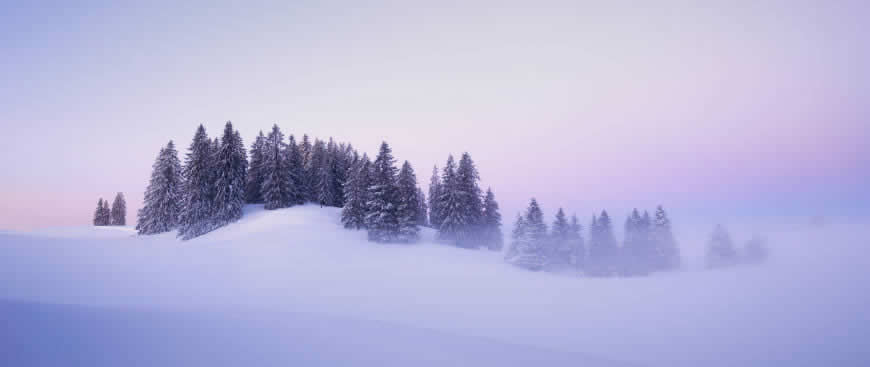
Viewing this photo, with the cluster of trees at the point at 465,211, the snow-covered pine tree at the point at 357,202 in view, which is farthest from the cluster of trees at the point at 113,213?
the cluster of trees at the point at 465,211

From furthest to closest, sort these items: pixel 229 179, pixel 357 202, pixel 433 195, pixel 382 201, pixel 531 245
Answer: pixel 433 195 → pixel 229 179 → pixel 357 202 → pixel 382 201 → pixel 531 245

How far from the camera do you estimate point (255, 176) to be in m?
53.0

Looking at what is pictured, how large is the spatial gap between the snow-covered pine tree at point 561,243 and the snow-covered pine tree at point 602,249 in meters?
2.73

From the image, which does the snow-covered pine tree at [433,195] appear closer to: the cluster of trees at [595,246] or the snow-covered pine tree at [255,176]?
the cluster of trees at [595,246]

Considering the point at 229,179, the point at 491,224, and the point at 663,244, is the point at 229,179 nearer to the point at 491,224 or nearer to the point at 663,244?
the point at 491,224

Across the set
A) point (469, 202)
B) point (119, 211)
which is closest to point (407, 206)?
point (469, 202)

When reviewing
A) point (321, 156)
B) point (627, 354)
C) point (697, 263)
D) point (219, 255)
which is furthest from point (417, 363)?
point (321, 156)

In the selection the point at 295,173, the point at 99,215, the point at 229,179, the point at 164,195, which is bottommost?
the point at 99,215

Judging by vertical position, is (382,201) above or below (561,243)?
above

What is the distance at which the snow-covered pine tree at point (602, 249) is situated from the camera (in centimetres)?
4578

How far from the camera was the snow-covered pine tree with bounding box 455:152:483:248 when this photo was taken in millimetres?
43656

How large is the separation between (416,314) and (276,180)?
41358 mm

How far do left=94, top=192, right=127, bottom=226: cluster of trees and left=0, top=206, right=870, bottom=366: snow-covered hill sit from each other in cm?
6100

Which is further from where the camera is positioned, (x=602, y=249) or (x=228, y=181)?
(x=602, y=249)
